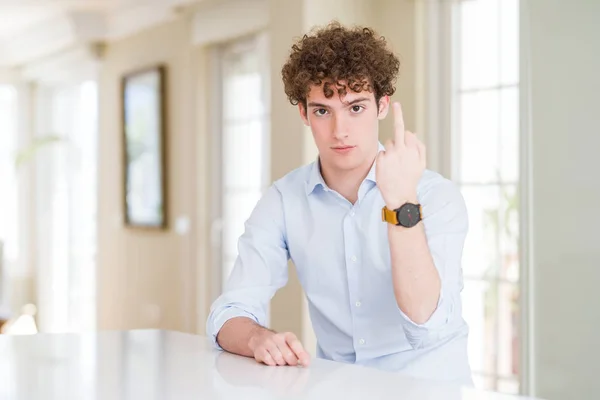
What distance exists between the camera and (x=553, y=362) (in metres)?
3.09

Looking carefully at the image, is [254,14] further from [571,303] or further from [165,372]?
[165,372]

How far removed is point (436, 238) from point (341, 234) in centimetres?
29

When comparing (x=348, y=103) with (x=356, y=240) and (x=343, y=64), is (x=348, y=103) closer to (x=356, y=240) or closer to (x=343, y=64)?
(x=343, y=64)

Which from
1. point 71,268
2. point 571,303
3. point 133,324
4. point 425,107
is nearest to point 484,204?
point 425,107

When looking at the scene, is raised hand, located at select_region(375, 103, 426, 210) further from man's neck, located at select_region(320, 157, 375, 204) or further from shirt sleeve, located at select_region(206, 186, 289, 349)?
shirt sleeve, located at select_region(206, 186, 289, 349)

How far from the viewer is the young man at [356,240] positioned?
66.5 inches

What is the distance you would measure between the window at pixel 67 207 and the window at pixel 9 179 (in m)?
0.31

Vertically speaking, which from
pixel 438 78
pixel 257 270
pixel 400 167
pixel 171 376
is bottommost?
pixel 171 376

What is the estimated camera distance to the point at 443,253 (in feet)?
5.90

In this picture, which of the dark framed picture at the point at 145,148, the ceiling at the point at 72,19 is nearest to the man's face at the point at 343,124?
the ceiling at the point at 72,19

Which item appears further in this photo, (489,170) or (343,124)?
(489,170)

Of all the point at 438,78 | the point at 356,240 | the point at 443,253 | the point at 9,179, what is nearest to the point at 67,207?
the point at 9,179

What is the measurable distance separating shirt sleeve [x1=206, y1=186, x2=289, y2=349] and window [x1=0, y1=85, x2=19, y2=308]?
6673 millimetres

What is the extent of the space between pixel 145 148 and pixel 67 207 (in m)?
1.83
